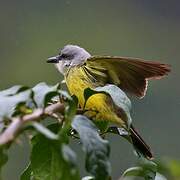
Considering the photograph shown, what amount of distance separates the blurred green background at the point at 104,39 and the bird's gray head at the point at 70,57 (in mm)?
4089

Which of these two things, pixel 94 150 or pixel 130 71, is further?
pixel 130 71

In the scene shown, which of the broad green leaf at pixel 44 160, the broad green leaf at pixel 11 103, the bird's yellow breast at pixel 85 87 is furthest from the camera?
the bird's yellow breast at pixel 85 87

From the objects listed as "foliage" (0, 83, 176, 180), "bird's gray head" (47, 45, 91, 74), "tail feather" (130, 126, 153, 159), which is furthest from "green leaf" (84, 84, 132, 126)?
"bird's gray head" (47, 45, 91, 74)

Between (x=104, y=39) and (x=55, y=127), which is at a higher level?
(x=55, y=127)

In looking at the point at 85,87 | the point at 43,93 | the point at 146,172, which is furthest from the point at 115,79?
the point at 43,93

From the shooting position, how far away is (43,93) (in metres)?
1.37

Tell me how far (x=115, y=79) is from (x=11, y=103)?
1116 mm

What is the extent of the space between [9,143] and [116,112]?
124cm

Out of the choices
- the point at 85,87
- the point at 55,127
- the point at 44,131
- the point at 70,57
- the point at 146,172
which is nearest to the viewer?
the point at 44,131

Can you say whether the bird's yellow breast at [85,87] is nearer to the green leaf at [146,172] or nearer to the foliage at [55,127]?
the green leaf at [146,172]

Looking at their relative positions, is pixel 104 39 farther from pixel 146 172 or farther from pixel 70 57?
pixel 146 172

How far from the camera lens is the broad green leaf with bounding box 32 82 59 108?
1347 millimetres

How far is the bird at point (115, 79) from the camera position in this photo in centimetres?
211

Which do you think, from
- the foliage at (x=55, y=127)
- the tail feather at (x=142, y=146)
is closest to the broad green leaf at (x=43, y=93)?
the foliage at (x=55, y=127)
